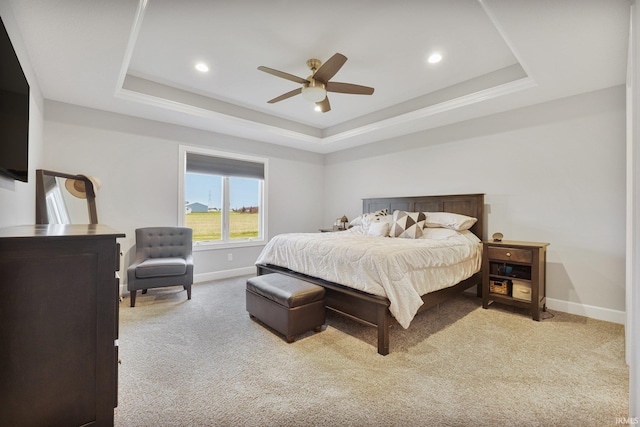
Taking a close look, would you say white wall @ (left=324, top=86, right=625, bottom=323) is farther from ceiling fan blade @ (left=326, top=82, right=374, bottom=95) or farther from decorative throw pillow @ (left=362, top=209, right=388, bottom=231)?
ceiling fan blade @ (left=326, top=82, right=374, bottom=95)

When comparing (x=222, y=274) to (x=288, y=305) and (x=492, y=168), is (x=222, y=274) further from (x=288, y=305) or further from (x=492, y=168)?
(x=492, y=168)

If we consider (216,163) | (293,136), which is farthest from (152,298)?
(293,136)

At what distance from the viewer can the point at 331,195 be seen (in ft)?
19.8

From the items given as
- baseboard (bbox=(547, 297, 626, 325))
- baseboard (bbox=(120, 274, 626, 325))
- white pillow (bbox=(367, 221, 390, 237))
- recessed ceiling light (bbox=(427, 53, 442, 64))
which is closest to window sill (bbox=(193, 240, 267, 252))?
baseboard (bbox=(120, 274, 626, 325))

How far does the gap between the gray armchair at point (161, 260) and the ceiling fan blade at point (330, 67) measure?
279cm

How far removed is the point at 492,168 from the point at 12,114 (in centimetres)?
463

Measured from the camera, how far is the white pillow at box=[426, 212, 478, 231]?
3602 millimetres

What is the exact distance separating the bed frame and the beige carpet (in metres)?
0.23

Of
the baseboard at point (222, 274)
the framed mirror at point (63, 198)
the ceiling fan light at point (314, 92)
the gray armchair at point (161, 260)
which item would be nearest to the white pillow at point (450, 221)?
the ceiling fan light at point (314, 92)

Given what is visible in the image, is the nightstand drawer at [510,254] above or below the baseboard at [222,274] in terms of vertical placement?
above

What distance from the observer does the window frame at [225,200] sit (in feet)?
13.9

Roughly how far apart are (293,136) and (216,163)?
1426 millimetres

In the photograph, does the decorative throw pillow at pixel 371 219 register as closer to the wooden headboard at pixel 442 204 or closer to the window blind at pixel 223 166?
the wooden headboard at pixel 442 204

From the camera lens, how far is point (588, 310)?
3.00 m
